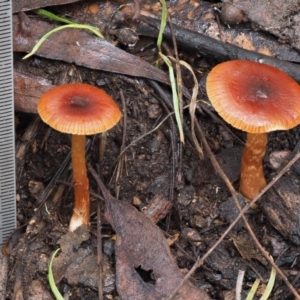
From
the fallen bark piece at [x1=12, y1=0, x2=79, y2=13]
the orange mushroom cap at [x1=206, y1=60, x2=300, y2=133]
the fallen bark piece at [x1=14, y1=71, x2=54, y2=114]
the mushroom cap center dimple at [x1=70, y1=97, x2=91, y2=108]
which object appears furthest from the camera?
the fallen bark piece at [x1=12, y1=0, x2=79, y2=13]

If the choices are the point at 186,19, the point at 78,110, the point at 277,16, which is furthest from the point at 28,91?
the point at 277,16

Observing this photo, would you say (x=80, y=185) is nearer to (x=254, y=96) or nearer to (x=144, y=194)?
(x=144, y=194)

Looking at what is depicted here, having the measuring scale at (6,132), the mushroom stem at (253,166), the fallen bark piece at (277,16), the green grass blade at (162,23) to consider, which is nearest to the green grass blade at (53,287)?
the measuring scale at (6,132)

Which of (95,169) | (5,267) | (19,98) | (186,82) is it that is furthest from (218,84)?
(5,267)

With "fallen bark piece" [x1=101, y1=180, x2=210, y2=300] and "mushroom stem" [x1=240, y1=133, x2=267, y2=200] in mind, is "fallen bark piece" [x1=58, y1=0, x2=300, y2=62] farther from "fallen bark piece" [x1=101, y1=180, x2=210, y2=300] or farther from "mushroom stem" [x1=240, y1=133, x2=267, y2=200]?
"fallen bark piece" [x1=101, y1=180, x2=210, y2=300]


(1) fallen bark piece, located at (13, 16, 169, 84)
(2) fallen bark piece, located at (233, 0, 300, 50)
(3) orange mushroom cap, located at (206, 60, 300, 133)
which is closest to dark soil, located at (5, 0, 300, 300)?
(1) fallen bark piece, located at (13, 16, 169, 84)
